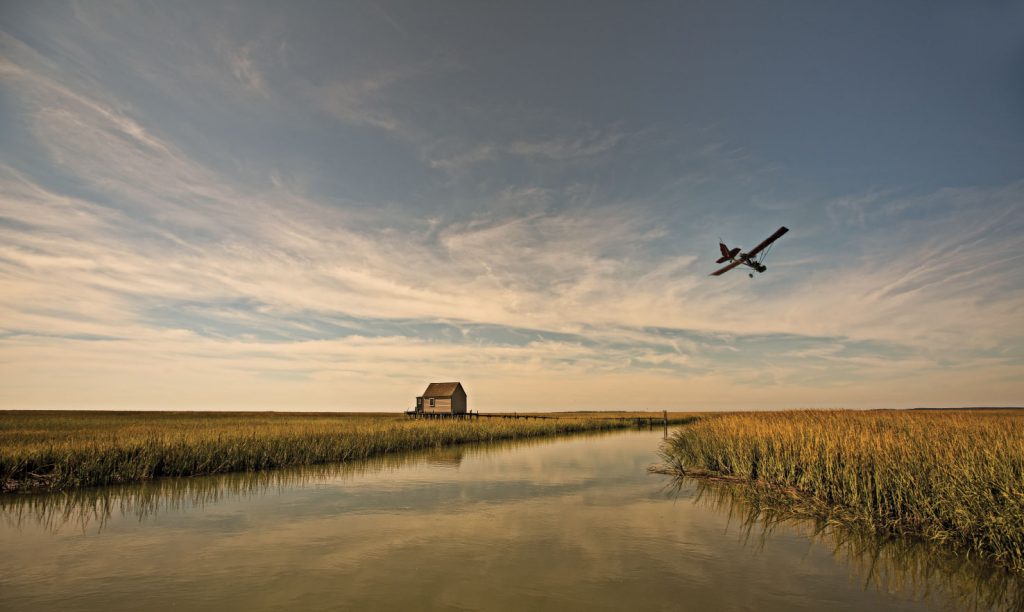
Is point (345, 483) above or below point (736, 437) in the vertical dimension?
below

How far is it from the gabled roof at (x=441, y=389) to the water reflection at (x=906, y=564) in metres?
56.4

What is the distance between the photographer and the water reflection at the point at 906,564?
25.0ft

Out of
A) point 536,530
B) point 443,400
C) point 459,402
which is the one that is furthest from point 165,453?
point 459,402

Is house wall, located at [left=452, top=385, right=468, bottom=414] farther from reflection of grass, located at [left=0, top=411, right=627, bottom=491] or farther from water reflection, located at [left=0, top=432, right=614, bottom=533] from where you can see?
water reflection, located at [left=0, top=432, right=614, bottom=533]

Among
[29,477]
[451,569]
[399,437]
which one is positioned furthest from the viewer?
[399,437]

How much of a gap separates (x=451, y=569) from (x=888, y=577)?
8063 millimetres

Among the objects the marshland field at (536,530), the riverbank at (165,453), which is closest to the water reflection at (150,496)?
the marshland field at (536,530)

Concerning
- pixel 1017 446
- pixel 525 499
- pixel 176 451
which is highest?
pixel 1017 446

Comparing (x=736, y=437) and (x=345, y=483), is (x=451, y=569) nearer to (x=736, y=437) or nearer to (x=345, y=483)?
(x=345, y=483)

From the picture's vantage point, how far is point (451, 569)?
8.68 m

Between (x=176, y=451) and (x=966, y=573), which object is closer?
(x=966, y=573)

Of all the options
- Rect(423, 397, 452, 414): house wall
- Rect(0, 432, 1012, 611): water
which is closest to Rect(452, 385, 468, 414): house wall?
Rect(423, 397, 452, 414): house wall

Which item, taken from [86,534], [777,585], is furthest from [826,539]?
[86,534]

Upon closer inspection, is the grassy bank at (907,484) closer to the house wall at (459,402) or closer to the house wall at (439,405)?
the house wall at (439,405)
